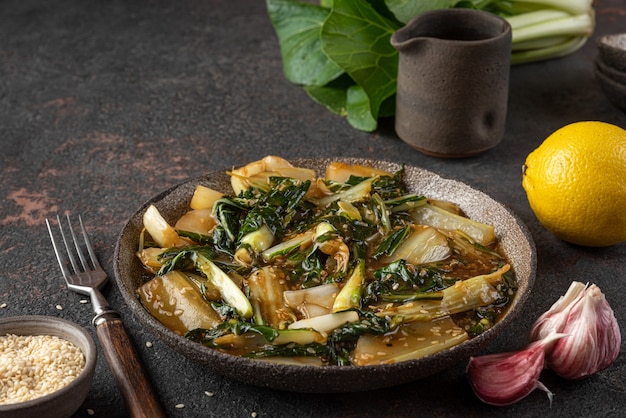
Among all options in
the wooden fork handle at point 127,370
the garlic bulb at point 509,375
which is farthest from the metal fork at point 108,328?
the garlic bulb at point 509,375

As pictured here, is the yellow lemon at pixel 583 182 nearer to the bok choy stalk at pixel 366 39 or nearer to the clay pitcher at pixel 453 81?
the clay pitcher at pixel 453 81

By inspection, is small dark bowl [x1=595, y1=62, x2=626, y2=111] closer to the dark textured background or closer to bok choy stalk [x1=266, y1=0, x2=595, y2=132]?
the dark textured background

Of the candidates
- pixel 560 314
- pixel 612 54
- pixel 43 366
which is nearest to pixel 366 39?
pixel 612 54

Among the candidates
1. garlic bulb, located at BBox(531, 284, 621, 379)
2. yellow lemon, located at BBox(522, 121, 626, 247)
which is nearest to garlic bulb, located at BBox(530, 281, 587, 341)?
garlic bulb, located at BBox(531, 284, 621, 379)

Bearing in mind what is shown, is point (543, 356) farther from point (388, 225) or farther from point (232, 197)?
point (232, 197)

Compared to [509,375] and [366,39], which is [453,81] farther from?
[509,375]

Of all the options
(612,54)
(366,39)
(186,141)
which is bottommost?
(186,141)
